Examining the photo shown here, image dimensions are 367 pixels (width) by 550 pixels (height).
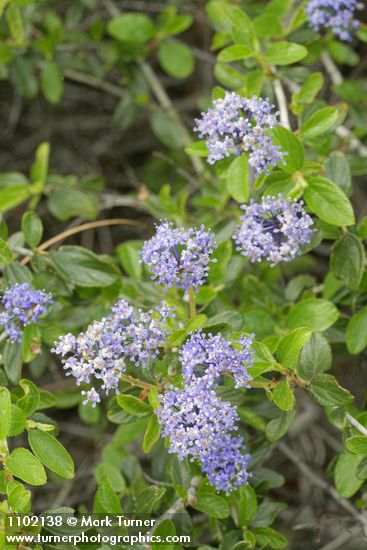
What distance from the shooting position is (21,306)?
7.64 ft

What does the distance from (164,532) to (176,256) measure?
899mm

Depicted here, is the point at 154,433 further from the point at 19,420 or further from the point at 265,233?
the point at 265,233

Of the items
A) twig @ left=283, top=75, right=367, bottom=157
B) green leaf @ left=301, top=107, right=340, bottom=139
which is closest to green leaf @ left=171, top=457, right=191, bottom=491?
green leaf @ left=301, top=107, right=340, bottom=139

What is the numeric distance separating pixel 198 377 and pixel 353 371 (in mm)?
2112

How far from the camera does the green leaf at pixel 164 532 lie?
2184mm

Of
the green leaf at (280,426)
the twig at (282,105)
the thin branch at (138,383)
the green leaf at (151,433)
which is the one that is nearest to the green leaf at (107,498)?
the green leaf at (151,433)

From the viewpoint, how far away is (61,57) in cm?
384

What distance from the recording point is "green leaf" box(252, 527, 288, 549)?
2357mm

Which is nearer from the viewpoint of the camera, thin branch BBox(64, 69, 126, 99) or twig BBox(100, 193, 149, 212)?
twig BBox(100, 193, 149, 212)

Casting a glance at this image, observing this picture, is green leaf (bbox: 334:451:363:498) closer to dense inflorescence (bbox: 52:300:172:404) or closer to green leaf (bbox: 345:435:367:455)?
green leaf (bbox: 345:435:367:455)

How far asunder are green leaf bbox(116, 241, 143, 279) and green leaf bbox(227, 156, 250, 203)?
727mm

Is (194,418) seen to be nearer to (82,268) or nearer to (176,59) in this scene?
(82,268)

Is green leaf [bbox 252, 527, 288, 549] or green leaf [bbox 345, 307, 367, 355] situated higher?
green leaf [bbox 345, 307, 367, 355]

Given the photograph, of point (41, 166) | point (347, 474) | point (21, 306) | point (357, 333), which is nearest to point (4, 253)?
point (21, 306)
